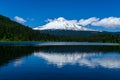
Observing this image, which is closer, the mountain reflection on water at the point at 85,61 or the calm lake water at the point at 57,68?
the calm lake water at the point at 57,68

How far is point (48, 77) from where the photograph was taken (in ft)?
125

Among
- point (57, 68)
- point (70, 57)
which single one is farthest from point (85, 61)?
point (57, 68)

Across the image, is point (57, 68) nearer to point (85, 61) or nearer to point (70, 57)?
point (85, 61)

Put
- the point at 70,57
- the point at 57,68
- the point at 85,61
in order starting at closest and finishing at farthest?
the point at 57,68, the point at 85,61, the point at 70,57

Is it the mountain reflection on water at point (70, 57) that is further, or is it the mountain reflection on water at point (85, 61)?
the mountain reflection on water at point (70, 57)

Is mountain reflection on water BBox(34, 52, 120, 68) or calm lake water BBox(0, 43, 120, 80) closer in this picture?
calm lake water BBox(0, 43, 120, 80)

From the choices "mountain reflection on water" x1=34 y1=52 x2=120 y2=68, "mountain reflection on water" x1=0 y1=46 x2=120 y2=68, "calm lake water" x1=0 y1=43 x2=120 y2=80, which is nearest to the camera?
"calm lake water" x1=0 y1=43 x2=120 y2=80

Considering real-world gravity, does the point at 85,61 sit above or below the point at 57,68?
below

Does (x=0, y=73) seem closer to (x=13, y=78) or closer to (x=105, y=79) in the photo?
(x=13, y=78)

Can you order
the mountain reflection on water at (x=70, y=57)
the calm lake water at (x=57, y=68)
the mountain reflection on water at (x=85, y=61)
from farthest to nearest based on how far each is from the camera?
the mountain reflection on water at (x=70, y=57) → the mountain reflection on water at (x=85, y=61) → the calm lake water at (x=57, y=68)

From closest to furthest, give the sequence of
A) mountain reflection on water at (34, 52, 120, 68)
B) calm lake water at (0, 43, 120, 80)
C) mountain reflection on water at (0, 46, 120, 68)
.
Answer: calm lake water at (0, 43, 120, 80), mountain reflection on water at (34, 52, 120, 68), mountain reflection on water at (0, 46, 120, 68)

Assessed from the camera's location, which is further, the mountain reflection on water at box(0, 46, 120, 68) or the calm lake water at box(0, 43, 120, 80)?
the mountain reflection on water at box(0, 46, 120, 68)

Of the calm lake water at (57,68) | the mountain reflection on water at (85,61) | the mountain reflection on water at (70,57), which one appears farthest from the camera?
the mountain reflection on water at (70,57)

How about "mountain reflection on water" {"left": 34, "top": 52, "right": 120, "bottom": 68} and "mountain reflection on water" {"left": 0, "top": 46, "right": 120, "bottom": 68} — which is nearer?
"mountain reflection on water" {"left": 34, "top": 52, "right": 120, "bottom": 68}
